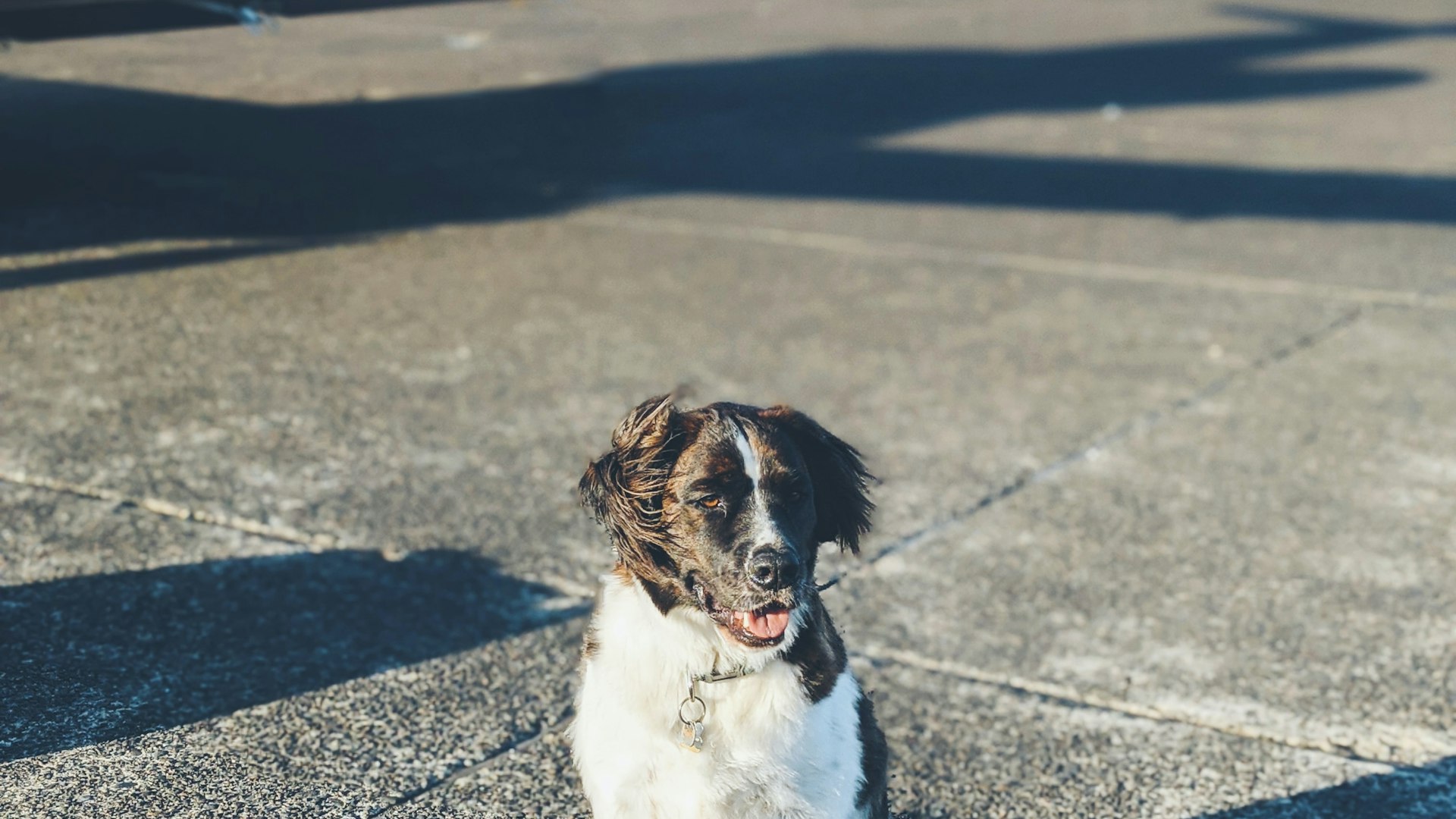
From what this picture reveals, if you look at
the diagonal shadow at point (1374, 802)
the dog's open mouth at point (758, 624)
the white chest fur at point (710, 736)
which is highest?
the dog's open mouth at point (758, 624)

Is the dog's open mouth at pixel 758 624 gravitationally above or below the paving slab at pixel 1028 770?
above

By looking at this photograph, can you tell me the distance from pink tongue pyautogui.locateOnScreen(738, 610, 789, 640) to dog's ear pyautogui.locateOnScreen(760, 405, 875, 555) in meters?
0.31

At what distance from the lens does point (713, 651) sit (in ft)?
10.4

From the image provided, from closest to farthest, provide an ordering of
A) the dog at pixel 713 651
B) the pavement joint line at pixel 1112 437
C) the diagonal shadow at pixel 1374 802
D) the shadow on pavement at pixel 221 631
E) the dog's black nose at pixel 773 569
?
the dog's black nose at pixel 773 569 → the dog at pixel 713 651 → the diagonal shadow at pixel 1374 802 → the shadow on pavement at pixel 221 631 → the pavement joint line at pixel 1112 437

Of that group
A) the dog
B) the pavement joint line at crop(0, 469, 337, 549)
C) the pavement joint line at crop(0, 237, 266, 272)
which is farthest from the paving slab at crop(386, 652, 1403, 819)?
the pavement joint line at crop(0, 237, 266, 272)

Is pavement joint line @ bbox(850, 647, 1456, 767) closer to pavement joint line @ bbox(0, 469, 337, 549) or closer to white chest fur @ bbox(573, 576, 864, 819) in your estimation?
white chest fur @ bbox(573, 576, 864, 819)

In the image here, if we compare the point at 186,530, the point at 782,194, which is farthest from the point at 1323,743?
the point at 782,194

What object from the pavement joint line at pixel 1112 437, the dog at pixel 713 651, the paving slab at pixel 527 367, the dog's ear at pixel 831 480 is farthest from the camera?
the paving slab at pixel 527 367

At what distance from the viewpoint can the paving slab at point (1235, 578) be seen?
445 cm

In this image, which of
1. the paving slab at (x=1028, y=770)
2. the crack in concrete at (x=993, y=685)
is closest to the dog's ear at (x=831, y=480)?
the crack in concrete at (x=993, y=685)

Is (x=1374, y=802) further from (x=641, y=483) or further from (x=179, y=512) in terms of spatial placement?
(x=179, y=512)

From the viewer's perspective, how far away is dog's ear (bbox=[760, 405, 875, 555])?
3291 mm

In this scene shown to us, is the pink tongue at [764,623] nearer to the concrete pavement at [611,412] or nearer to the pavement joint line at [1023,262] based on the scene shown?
the concrete pavement at [611,412]

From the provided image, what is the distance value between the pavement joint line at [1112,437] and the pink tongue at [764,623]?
5.45ft
